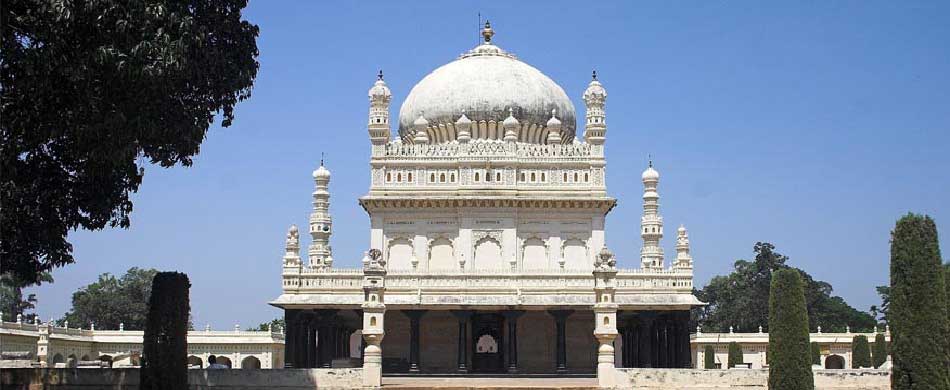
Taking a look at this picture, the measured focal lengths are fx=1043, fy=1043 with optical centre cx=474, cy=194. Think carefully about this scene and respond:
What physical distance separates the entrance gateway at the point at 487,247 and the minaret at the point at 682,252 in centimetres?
6

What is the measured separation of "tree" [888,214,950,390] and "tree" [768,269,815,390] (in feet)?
8.43

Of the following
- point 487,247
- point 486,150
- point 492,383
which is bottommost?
point 492,383

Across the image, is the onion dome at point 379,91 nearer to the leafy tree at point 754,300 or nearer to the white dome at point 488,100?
the white dome at point 488,100

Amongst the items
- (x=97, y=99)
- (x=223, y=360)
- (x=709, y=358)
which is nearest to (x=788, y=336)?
(x=97, y=99)

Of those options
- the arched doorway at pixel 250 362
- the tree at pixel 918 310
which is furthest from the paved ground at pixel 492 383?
the arched doorway at pixel 250 362

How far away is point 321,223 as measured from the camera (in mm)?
40000

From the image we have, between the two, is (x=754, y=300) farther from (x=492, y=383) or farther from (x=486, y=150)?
(x=492, y=383)

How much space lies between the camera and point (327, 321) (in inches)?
Result: 1443

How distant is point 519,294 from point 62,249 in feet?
52.1

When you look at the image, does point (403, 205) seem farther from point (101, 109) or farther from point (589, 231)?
point (101, 109)

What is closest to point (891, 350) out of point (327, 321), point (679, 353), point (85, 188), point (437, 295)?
point (679, 353)

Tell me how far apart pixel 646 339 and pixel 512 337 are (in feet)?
15.9

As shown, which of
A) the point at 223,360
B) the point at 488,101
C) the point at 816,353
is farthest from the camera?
the point at 223,360

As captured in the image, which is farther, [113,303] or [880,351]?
[113,303]
